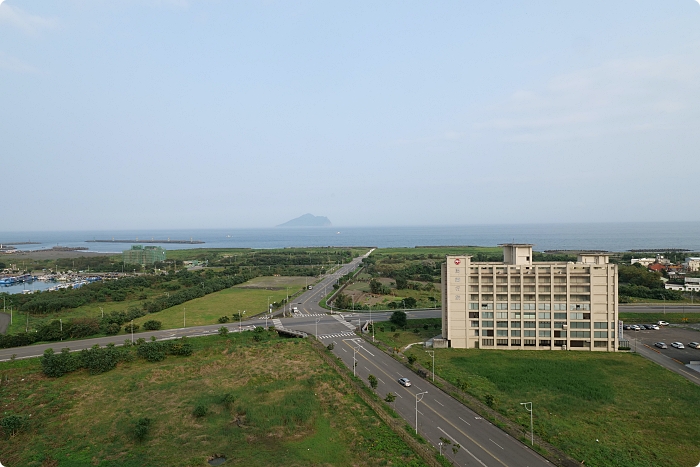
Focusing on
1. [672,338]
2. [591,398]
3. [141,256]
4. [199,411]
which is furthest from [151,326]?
[141,256]

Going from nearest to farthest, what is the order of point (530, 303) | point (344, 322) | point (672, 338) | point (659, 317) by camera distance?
point (530, 303) → point (672, 338) → point (344, 322) → point (659, 317)

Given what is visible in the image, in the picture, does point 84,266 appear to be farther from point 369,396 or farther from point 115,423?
point 369,396

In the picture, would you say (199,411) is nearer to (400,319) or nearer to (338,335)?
(338,335)

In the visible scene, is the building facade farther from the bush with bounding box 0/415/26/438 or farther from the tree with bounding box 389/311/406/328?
the bush with bounding box 0/415/26/438

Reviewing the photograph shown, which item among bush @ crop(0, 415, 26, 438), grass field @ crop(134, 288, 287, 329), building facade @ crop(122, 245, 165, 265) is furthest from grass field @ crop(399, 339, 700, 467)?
building facade @ crop(122, 245, 165, 265)

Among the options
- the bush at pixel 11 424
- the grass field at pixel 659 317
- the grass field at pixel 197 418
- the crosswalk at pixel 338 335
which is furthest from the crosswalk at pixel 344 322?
the grass field at pixel 659 317

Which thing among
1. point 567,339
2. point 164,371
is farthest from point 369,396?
point 567,339
